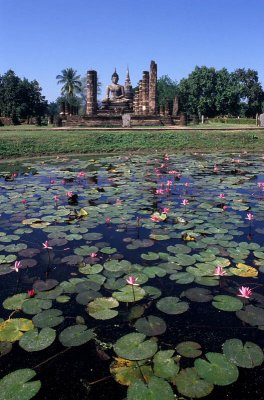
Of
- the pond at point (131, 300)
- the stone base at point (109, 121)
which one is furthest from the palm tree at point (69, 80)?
the pond at point (131, 300)

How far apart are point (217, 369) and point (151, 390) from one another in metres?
0.47

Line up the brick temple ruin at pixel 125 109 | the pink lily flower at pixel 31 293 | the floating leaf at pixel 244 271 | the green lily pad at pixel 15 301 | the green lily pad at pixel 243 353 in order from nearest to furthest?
the green lily pad at pixel 243 353 → the green lily pad at pixel 15 301 → the pink lily flower at pixel 31 293 → the floating leaf at pixel 244 271 → the brick temple ruin at pixel 125 109

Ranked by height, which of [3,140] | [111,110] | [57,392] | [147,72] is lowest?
[57,392]

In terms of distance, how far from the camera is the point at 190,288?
3.28 meters

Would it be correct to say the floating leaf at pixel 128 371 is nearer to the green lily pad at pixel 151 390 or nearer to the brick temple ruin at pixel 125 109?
the green lily pad at pixel 151 390

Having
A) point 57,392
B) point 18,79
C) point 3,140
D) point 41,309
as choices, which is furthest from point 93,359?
point 18,79

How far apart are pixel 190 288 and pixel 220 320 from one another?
1.73 feet

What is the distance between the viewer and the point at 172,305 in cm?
292

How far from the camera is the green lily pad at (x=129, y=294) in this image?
9.97ft

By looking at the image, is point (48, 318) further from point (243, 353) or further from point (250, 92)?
point (250, 92)

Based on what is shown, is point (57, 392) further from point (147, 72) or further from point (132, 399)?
point (147, 72)

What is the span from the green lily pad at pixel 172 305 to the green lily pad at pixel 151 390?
808mm

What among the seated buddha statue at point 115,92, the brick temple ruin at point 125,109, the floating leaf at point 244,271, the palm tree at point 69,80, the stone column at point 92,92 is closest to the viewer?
the floating leaf at point 244,271

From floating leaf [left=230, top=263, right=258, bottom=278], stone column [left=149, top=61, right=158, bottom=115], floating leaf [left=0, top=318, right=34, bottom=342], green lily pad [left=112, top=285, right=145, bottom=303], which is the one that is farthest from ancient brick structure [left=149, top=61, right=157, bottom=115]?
floating leaf [left=0, top=318, right=34, bottom=342]
